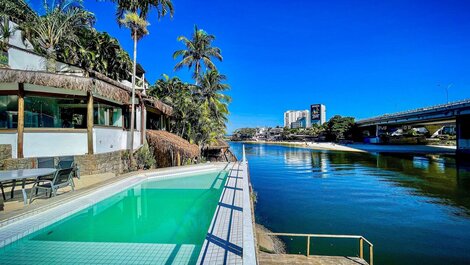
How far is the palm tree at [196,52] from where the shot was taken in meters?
25.5

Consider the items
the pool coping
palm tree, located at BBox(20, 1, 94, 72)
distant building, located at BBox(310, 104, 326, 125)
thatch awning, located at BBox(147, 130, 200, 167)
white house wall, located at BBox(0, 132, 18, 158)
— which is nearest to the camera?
the pool coping

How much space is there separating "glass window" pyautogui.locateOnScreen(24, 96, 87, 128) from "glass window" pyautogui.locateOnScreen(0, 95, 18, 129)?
580 millimetres

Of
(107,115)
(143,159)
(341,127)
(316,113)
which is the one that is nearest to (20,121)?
(107,115)

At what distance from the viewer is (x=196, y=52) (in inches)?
1014

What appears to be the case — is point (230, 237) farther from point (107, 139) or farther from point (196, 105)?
point (196, 105)

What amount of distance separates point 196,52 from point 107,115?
15.6m

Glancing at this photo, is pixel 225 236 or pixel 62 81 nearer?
pixel 225 236

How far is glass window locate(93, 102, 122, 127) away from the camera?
38.3ft

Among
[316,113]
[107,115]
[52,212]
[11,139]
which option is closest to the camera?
[52,212]

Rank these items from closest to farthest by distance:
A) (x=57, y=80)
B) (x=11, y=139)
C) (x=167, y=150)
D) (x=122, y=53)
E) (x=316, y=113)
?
(x=11, y=139) < (x=57, y=80) < (x=167, y=150) < (x=122, y=53) < (x=316, y=113)

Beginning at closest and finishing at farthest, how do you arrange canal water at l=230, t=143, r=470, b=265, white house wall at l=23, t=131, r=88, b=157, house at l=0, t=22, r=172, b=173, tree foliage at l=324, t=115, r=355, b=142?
canal water at l=230, t=143, r=470, b=265
house at l=0, t=22, r=172, b=173
white house wall at l=23, t=131, r=88, b=157
tree foliage at l=324, t=115, r=355, b=142

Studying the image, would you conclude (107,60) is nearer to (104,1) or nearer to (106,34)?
(106,34)

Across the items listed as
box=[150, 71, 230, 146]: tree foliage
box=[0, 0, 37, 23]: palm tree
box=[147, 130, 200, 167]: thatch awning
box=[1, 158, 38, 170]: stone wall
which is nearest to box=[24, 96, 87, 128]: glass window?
box=[1, 158, 38, 170]: stone wall

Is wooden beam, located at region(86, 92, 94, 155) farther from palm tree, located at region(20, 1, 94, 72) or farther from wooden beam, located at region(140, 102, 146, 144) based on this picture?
palm tree, located at region(20, 1, 94, 72)
